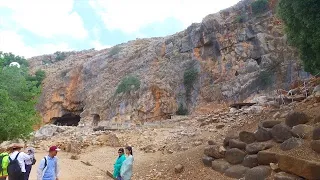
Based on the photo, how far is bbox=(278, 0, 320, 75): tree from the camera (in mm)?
13070

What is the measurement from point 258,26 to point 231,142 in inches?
1022

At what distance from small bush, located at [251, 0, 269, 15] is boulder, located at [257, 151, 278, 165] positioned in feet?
95.3

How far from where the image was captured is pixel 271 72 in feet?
95.5

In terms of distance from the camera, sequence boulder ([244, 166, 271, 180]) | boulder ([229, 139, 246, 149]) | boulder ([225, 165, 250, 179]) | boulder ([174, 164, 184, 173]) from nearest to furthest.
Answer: boulder ([244, 166, 271, 180]), boulder ([225, 165, 250, 179]), boulder ([229, 139, 246, 149]), boulder ([174, 164, 184, 173])

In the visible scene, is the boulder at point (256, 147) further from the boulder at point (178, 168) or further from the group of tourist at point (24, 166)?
the group of tourist at point (24, 166)

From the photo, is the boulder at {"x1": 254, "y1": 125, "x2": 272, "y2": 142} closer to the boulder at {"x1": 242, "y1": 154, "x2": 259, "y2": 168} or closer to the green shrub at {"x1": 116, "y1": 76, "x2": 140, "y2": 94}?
the boulder at {"x1": 242, "y1": 154, "x2": 259, "y2": 168}

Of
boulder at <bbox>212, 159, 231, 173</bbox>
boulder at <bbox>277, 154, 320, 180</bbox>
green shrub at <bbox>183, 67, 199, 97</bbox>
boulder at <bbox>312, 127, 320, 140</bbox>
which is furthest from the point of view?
green shrub at <bbox>183, 67, 199, 97</bbox>

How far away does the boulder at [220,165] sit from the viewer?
9031 mm

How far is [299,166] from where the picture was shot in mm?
6398

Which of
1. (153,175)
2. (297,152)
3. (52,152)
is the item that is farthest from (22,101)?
(297,152)

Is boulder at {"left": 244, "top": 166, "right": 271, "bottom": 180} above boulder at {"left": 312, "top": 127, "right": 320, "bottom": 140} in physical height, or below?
below

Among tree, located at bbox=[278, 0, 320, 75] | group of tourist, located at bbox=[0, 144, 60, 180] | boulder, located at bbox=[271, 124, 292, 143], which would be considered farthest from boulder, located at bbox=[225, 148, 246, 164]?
tree, located at bbox=[278, 0, 320, 75]

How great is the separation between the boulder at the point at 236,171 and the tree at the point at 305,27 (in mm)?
7595

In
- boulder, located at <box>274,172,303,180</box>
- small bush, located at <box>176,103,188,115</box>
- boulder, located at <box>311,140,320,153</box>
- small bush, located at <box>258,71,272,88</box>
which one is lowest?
small bush, located at <box>176,103,188,115</box>
